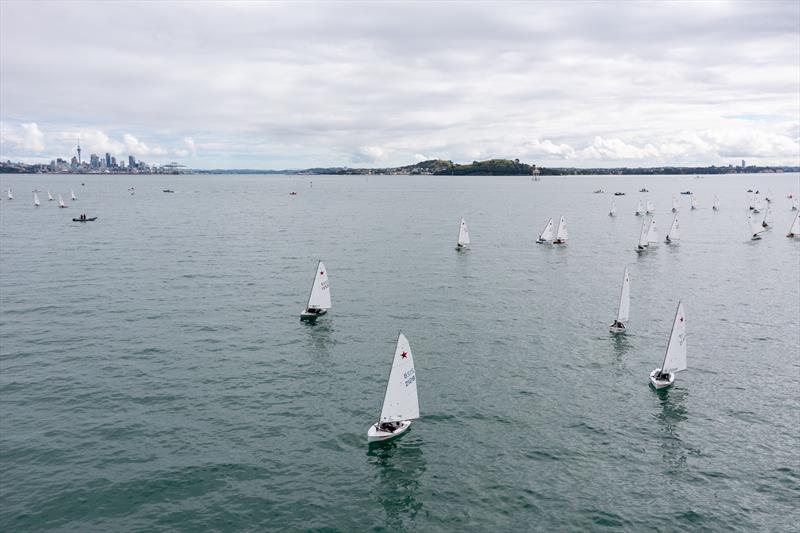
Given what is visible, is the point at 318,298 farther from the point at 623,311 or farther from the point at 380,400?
the point at 623,311

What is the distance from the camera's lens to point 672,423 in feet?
150

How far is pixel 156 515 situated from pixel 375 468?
1456 cm

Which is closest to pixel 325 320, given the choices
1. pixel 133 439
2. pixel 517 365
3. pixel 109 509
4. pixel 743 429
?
pixel 517 365

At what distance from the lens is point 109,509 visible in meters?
34.7

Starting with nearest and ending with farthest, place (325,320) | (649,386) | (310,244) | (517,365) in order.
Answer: (649,386) < (517,365) < (325,320) < (310,244)

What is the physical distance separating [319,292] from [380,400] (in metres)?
26.4

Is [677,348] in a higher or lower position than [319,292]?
lower

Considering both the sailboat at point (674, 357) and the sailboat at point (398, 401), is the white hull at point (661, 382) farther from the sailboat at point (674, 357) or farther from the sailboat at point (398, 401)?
the sailboat at point (398, 401)

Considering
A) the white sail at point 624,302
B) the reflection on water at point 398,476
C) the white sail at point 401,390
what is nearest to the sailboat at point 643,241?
the white sail at point 624,302

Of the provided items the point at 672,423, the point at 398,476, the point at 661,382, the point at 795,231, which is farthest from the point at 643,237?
the point at 398,476

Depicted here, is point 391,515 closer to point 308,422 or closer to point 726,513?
point 308,422

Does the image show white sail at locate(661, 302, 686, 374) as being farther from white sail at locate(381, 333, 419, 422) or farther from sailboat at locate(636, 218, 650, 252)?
sailboat at locate(636, 218, 650, 252)

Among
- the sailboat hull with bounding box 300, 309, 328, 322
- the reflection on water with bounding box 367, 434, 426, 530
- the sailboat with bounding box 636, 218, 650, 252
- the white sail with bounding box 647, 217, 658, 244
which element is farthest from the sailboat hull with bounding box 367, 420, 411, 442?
the white sail with bounding box 647, 217, 658, 244

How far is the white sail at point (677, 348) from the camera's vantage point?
52219mm
